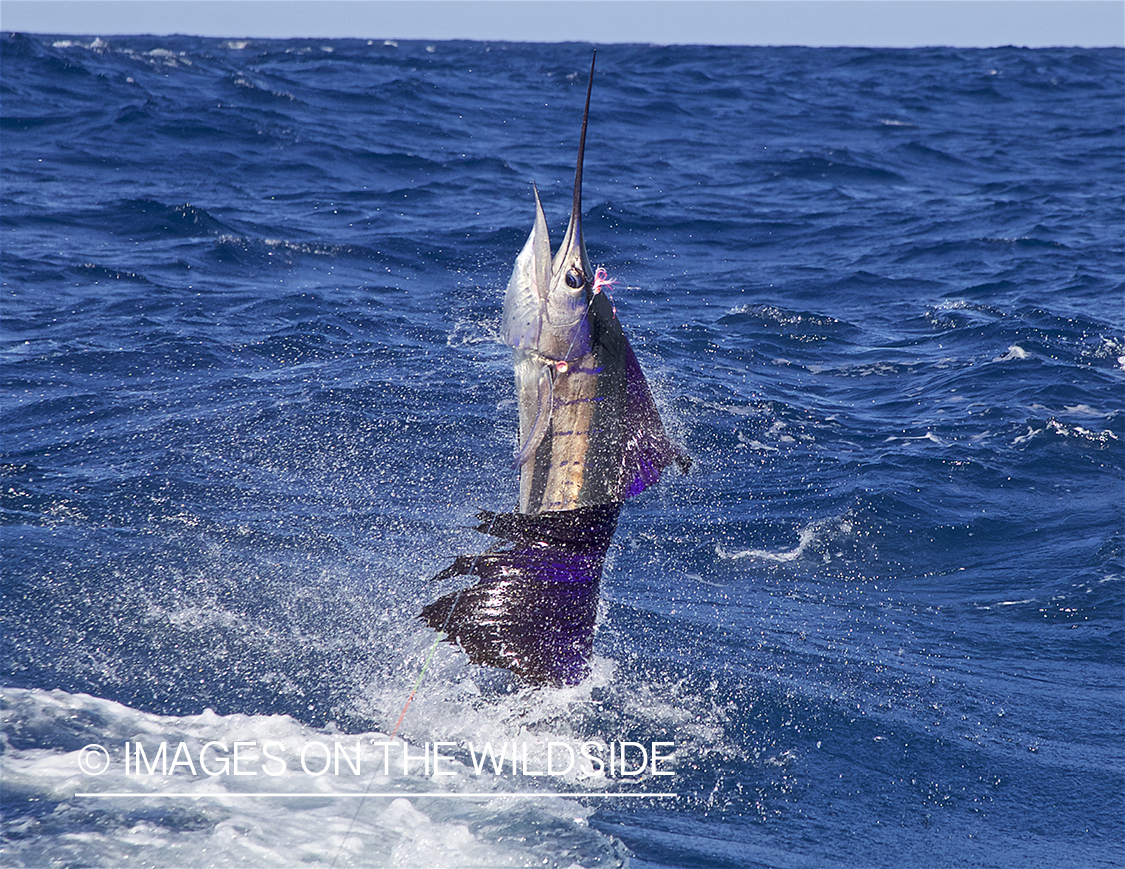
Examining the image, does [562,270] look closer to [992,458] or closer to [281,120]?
[992,458]

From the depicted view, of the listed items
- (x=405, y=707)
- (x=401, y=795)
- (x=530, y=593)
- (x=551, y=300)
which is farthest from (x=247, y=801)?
(x=551, y=300)

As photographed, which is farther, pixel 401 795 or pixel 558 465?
pixel 558 465

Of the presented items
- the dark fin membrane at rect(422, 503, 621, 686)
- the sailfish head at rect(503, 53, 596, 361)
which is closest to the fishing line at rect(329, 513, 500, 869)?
the dark fin membrane at rect(422, 503, 621, 686)

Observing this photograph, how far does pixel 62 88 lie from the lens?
2378 cm

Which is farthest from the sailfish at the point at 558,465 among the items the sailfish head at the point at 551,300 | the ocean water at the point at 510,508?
the ocean water at the point at 510,508

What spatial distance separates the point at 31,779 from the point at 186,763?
59 centimetres

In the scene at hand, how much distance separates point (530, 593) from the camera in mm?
4840

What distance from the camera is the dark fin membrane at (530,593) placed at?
472 centimetres

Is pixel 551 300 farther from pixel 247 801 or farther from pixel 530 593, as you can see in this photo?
pixel 247 801

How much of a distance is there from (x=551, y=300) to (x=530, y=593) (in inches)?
52.9

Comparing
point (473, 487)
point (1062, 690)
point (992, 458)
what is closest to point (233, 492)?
point (473, 487)

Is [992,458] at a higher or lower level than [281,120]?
lower

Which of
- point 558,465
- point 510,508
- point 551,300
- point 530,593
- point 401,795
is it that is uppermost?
point 551,300

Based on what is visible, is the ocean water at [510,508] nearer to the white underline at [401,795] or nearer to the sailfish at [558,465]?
the white underline at [401,795]
